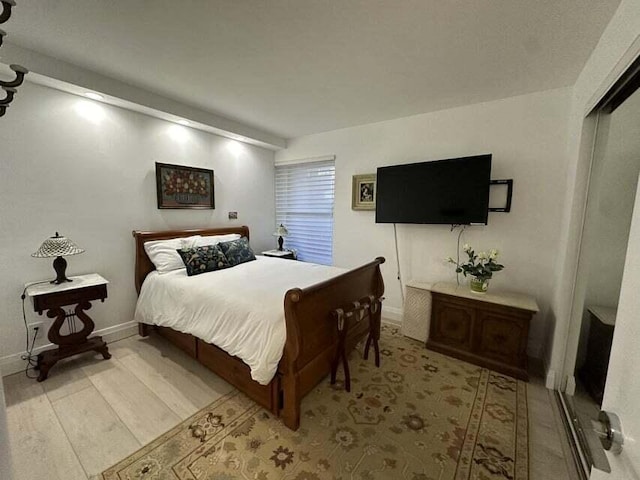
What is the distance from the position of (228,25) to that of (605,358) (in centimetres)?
343

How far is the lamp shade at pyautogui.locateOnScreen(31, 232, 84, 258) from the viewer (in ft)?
7.00

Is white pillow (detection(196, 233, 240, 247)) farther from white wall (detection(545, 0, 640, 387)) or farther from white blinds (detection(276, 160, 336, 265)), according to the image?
white wall (detection(545, 0, 640, 387))

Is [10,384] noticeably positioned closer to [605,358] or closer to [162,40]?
[162,40]

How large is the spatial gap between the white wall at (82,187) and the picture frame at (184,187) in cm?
8

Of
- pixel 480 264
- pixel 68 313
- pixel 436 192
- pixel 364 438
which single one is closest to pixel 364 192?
pixel 436 192

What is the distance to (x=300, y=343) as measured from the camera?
1.68 metres

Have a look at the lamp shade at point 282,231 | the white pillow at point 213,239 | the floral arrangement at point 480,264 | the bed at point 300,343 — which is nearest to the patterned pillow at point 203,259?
the white pillow at point 213,239

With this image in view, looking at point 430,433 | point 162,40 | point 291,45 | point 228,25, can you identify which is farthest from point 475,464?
point 162,40

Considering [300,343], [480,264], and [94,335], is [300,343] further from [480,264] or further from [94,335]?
[94,335]

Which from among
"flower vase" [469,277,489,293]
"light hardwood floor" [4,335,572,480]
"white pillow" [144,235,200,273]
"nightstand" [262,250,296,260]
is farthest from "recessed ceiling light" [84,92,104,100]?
"flower vase" [469,277,489,293]

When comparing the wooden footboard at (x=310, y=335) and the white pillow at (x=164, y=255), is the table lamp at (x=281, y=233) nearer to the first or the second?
the white pillow at (x=164, y=255)

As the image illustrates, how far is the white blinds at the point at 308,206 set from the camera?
4.10 metres

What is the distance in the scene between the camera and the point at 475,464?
151cm

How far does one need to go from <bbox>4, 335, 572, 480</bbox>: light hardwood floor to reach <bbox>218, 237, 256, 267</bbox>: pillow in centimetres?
111
